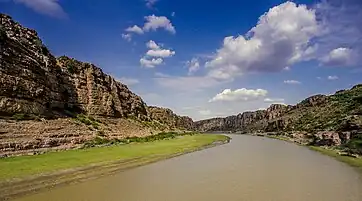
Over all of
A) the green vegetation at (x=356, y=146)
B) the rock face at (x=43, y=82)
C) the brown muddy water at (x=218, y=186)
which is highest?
the rock face at (x=43, y=82)

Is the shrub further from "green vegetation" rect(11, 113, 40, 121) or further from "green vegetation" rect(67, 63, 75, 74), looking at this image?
"green vegetation" rect(67, 63, 75, 74)

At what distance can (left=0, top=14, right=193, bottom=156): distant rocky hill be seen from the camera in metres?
40.2

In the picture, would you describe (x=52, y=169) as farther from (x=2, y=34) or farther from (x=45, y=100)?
(x=45, y=100)


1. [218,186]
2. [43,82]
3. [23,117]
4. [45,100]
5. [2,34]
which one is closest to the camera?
[218,186]

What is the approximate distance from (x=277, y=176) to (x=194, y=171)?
297 inches

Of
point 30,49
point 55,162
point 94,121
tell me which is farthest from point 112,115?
point 55,162

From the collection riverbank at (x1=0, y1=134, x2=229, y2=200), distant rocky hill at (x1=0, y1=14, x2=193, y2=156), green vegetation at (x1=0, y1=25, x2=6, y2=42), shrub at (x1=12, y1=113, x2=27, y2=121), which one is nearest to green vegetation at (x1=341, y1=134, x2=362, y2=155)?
riverbank at (x1=0, y1=134, x2=229, y2=200)

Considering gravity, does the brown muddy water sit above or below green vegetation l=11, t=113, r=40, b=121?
below

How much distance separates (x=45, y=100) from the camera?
52.5 m

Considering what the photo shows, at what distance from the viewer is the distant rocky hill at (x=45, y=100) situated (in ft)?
132

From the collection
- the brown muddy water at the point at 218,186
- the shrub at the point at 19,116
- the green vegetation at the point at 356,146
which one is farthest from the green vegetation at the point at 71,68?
the green vegetation at the point at 356,146

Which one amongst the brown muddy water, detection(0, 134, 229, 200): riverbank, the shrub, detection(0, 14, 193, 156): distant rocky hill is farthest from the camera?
the shrub

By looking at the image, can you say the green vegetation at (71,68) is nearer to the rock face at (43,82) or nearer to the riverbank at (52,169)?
the rock face at (43,82)

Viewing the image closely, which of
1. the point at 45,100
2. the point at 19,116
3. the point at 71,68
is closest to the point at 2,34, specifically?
the point at 19,116
